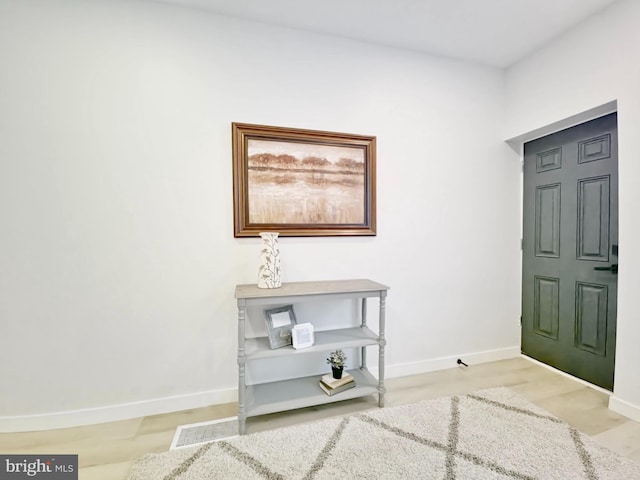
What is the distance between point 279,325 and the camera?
196cm

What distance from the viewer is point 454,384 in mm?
2346

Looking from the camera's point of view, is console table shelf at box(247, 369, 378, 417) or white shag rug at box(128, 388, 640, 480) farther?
console table shelf at box(247, 369, 378, 417)

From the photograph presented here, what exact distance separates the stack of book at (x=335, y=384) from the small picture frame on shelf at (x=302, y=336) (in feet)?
1.07

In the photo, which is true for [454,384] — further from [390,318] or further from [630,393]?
[630,393]

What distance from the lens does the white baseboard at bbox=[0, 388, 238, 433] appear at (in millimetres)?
1779

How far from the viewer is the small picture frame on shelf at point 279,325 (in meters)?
1.91

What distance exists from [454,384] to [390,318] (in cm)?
70

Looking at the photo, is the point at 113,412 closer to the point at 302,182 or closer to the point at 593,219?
the point at 302,182

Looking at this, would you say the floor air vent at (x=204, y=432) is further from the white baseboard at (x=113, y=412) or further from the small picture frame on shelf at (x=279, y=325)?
the small picture frame on shelf at (x=279, y=325)

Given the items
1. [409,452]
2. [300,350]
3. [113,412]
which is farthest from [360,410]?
[113,412]

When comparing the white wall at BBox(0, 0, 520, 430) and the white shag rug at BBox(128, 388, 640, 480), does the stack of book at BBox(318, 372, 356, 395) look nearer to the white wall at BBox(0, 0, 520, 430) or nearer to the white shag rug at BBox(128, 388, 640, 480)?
the white shag rug at BBox(128, 388, 640, 480)

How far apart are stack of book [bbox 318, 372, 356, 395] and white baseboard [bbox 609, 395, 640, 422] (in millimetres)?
1734

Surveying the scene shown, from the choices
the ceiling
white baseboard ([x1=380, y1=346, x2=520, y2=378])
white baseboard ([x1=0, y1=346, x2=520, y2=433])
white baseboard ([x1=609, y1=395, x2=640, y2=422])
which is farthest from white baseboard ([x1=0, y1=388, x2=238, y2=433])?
the ceiling

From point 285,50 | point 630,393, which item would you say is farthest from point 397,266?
point 285,50
